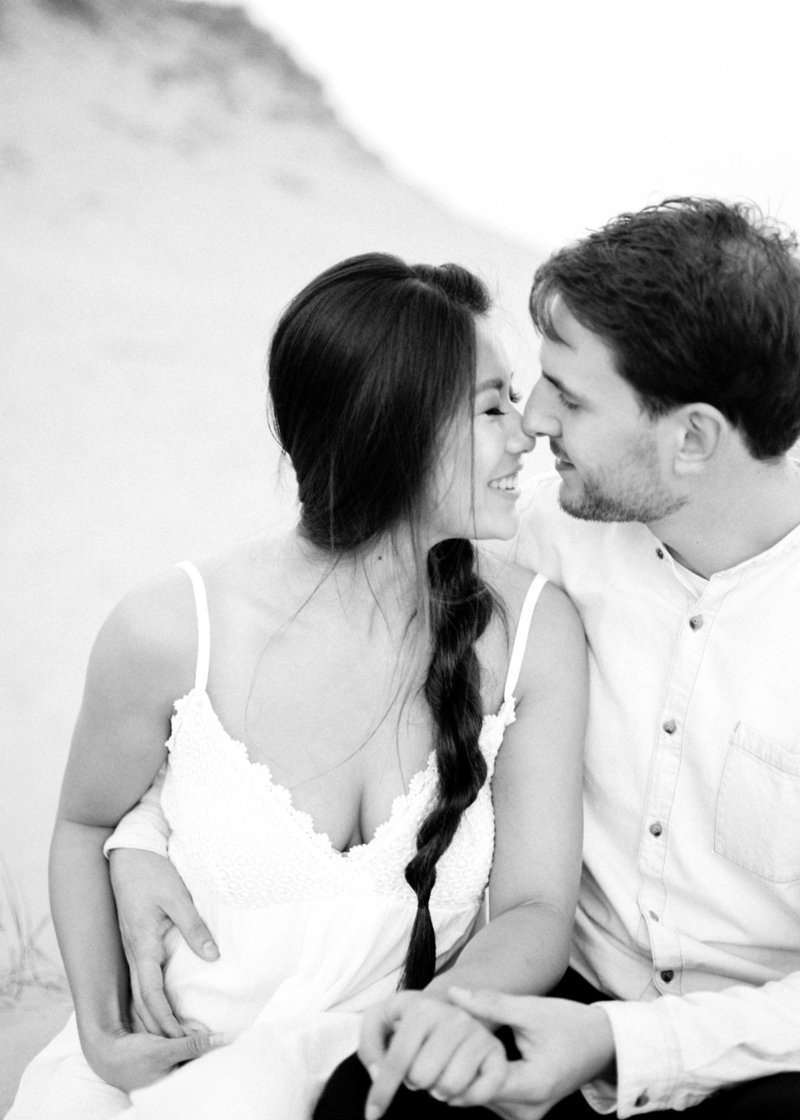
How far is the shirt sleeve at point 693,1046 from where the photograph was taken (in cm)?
140

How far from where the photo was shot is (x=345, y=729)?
169 cm

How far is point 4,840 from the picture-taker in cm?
318

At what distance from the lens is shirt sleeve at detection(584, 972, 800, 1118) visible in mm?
1403

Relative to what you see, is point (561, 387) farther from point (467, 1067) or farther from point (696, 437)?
point (467, 1067)

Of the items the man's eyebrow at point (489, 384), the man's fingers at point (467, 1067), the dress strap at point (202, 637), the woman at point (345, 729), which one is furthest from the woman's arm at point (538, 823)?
the dress strap at point (202, 637)

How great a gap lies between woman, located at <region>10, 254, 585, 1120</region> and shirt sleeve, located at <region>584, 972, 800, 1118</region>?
170 mm

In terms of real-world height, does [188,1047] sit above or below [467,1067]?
below

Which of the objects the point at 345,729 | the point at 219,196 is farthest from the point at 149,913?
the point at 219,196

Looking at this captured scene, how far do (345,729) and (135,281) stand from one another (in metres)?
1.93

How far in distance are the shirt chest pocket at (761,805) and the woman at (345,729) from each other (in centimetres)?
22

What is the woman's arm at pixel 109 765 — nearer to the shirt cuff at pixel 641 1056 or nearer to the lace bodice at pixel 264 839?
the lace bodice at pixel 264 839

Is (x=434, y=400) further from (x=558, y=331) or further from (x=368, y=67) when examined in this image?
(x=368, y=67)

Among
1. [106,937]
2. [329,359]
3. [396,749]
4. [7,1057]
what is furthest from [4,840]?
[329,359]

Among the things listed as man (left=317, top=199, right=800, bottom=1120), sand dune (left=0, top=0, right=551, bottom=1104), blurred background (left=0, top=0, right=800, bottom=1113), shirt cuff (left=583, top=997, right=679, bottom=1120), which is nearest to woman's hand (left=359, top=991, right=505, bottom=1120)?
shirt cuff (left=583, top=997, right=679, bottom=1120)
